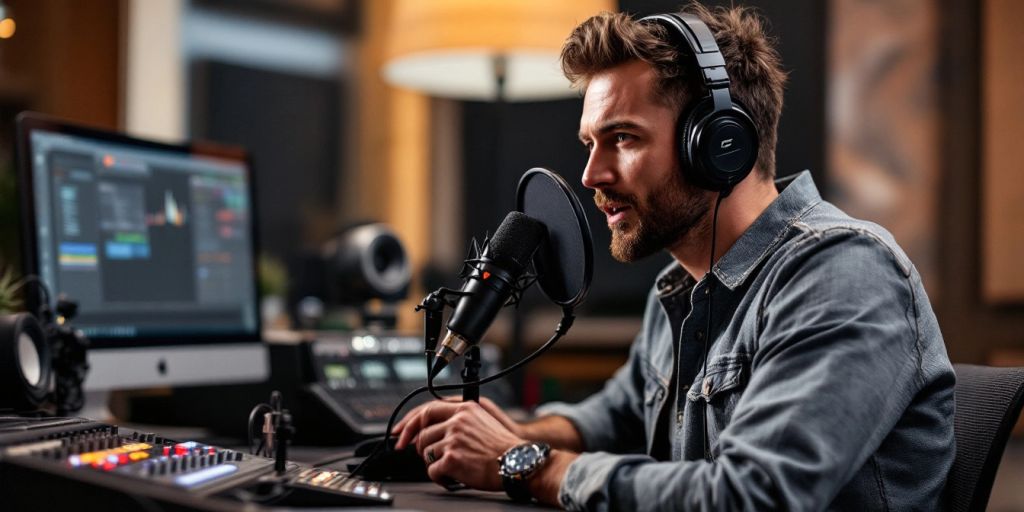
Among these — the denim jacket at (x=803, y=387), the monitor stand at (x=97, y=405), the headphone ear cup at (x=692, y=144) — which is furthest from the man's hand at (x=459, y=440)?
the monitor stand at (x=97, y=405)

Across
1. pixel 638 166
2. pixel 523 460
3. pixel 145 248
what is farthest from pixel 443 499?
pixel 145 248

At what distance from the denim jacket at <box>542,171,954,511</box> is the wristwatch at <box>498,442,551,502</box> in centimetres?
6

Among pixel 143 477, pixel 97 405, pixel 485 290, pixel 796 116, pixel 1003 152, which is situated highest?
pixel 796 116

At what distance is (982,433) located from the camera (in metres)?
1.08

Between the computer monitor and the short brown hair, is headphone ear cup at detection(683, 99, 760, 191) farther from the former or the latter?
the computer monitor

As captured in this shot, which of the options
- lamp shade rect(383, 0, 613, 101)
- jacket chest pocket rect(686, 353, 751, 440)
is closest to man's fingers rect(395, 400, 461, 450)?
jacket chest pocket rect(686, 353, 751, 440)

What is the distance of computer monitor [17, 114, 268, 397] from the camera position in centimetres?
143

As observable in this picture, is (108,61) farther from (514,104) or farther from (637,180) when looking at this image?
(637,180)

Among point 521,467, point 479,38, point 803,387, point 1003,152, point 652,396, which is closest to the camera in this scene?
point 803,387

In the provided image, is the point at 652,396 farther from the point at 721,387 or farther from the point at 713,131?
Result: the point at 713,131

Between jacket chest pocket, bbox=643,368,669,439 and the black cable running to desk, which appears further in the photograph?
jacket chest pocket, bbox=643,368,669,439

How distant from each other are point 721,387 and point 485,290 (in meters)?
0.30

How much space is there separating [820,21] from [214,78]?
175 centimetres

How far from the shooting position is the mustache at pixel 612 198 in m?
1.24
